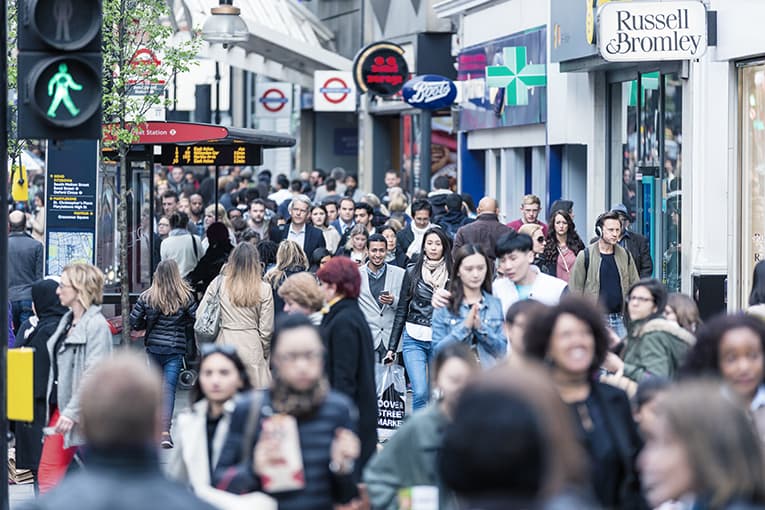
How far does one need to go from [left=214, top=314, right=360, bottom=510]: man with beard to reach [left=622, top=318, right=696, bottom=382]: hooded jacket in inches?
90.4

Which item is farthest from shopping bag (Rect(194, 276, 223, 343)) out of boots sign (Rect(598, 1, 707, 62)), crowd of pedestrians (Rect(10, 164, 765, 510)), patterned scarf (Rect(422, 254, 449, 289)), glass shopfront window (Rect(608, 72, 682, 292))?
glass shopfront window (Rect(608, 72, 682, 292))

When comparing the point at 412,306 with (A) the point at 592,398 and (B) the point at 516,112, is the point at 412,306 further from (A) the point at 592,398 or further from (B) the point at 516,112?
(B) the point at 516,112

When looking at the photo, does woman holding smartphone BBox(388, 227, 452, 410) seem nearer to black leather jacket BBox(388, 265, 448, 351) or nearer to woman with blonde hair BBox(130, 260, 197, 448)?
black leather jacket BBox(388, 265, 448, 351)

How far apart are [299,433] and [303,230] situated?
39.6 ft

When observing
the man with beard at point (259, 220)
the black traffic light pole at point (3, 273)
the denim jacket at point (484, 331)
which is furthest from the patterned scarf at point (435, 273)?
the man with beard at point (259, 220)

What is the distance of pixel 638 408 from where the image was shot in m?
6.76

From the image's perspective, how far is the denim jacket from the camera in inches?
388

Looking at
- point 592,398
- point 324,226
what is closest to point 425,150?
point 324,226

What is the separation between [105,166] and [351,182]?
1395cm

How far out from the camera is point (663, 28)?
1566cm

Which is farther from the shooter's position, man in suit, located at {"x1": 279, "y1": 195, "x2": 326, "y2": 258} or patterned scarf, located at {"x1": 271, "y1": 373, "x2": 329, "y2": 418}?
man in suit, located at {"x1": 279, "y1": 195, "x2": 326, "y2": 258}

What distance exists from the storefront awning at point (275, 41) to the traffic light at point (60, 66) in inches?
780

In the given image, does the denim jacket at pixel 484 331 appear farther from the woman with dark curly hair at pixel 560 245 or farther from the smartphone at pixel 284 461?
the woman with dark curly hair at pixel 560 245

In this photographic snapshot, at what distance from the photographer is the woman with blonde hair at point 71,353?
9.62 metres
